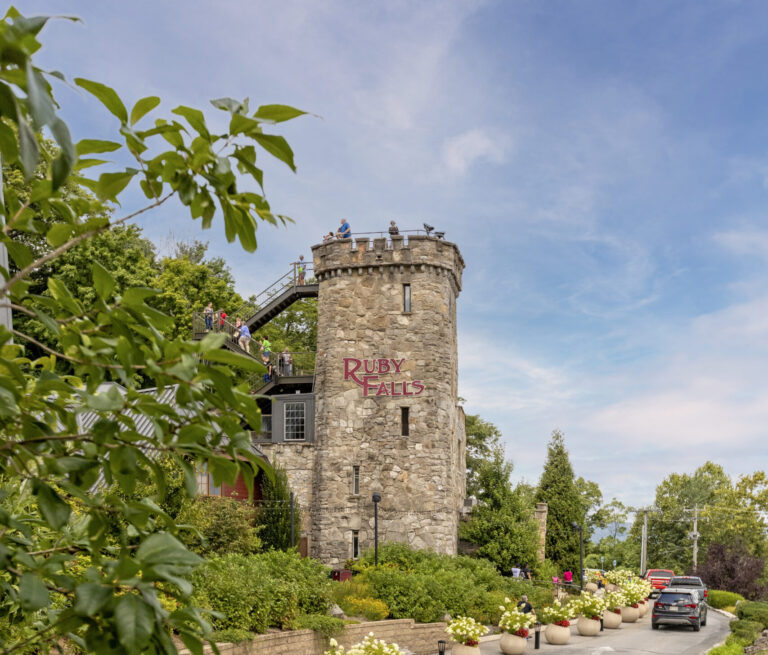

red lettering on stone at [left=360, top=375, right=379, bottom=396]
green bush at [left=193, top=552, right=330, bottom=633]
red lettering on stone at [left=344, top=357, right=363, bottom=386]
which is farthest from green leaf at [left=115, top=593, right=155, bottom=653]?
red lettering on stone at [left=344, top=357, right=363, bottom=386]

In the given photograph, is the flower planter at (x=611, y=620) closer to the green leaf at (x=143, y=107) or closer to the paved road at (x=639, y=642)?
the paved road at (x=639, y=642)

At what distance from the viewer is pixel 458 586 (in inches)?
1027

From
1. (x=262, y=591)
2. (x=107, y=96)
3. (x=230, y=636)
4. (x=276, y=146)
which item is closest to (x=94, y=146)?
(x=107, y=96)

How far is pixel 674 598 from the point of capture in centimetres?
2942

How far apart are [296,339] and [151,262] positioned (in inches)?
419

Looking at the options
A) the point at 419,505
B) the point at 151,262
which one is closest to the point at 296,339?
the point at 151,262

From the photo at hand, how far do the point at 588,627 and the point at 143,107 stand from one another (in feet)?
92.0

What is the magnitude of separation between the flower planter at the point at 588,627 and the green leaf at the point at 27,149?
28.5 metres

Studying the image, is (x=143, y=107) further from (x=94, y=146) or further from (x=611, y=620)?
(x=611, y=620)

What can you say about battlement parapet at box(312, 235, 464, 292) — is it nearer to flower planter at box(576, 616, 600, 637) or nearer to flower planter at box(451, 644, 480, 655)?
flower planter at box(576, 616, 600, 637)

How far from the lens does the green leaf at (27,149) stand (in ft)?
6.40

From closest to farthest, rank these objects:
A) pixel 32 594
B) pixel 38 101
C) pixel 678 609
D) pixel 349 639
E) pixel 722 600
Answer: pixel 38 101
pixel 32 594
pixel 349 639
pixel 678 609
pixel 722 600

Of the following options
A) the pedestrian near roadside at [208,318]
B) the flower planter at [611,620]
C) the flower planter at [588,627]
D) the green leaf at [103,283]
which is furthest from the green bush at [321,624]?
the pedestrian near roadside at [208,318]

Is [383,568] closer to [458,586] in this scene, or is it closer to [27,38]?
[458,586]
